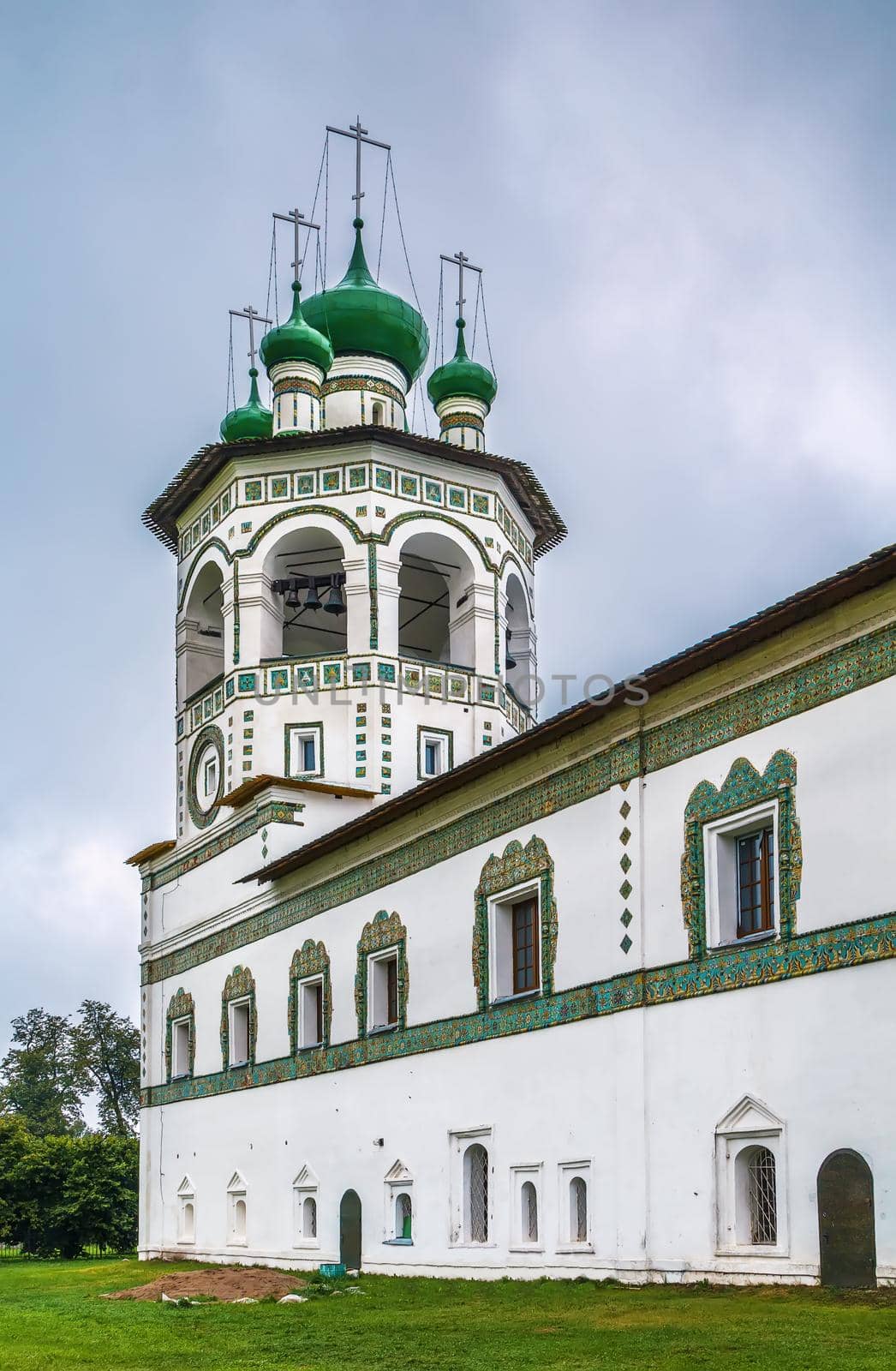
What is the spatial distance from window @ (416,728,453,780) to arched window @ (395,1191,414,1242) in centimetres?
681

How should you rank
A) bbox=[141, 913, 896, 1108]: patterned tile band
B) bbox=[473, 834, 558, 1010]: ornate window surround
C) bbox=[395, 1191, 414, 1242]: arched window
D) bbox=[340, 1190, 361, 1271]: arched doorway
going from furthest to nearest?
bbox=[340, 1190, 361, 1271]: arched doorway, bbox=[395, 1191, 414, 1242]: arched window, bbox=[473, 834, 558, 1010]: ornate window surround, bbox=[141, 913, 896, 1108]: patterned tile band

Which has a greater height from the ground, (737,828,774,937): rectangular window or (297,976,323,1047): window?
(737,828,774,937): rectangular window

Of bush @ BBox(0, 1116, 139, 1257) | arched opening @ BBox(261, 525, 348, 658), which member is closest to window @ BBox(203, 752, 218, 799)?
arched opening @ BBox(261, 525, 348, 658)

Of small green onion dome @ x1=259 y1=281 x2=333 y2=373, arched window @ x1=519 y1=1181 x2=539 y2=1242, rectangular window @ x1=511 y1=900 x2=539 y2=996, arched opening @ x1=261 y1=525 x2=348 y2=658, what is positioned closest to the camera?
→ arched window @ x1=519 y1=1181 x2=539 y2=1242

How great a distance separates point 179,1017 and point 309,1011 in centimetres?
478

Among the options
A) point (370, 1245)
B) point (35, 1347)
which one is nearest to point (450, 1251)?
point (370, 1245)

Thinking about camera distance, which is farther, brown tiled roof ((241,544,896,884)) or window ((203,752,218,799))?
window ((203,752,218,799))

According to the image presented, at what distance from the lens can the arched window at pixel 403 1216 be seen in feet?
59.5

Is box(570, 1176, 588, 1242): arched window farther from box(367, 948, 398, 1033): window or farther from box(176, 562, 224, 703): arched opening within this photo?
box(176, 562, 224, 703): arched opening

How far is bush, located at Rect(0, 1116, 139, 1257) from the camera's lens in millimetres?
32469

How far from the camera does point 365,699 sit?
930 inches

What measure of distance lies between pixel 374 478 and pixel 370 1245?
35.6 ft

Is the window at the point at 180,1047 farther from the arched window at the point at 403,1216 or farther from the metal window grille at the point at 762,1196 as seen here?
the metal window grille at the point at 762,1196

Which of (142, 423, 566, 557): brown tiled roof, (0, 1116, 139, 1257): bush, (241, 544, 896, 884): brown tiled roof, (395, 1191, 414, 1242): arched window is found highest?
(142, 423, 566, 557): brown tiled roof
